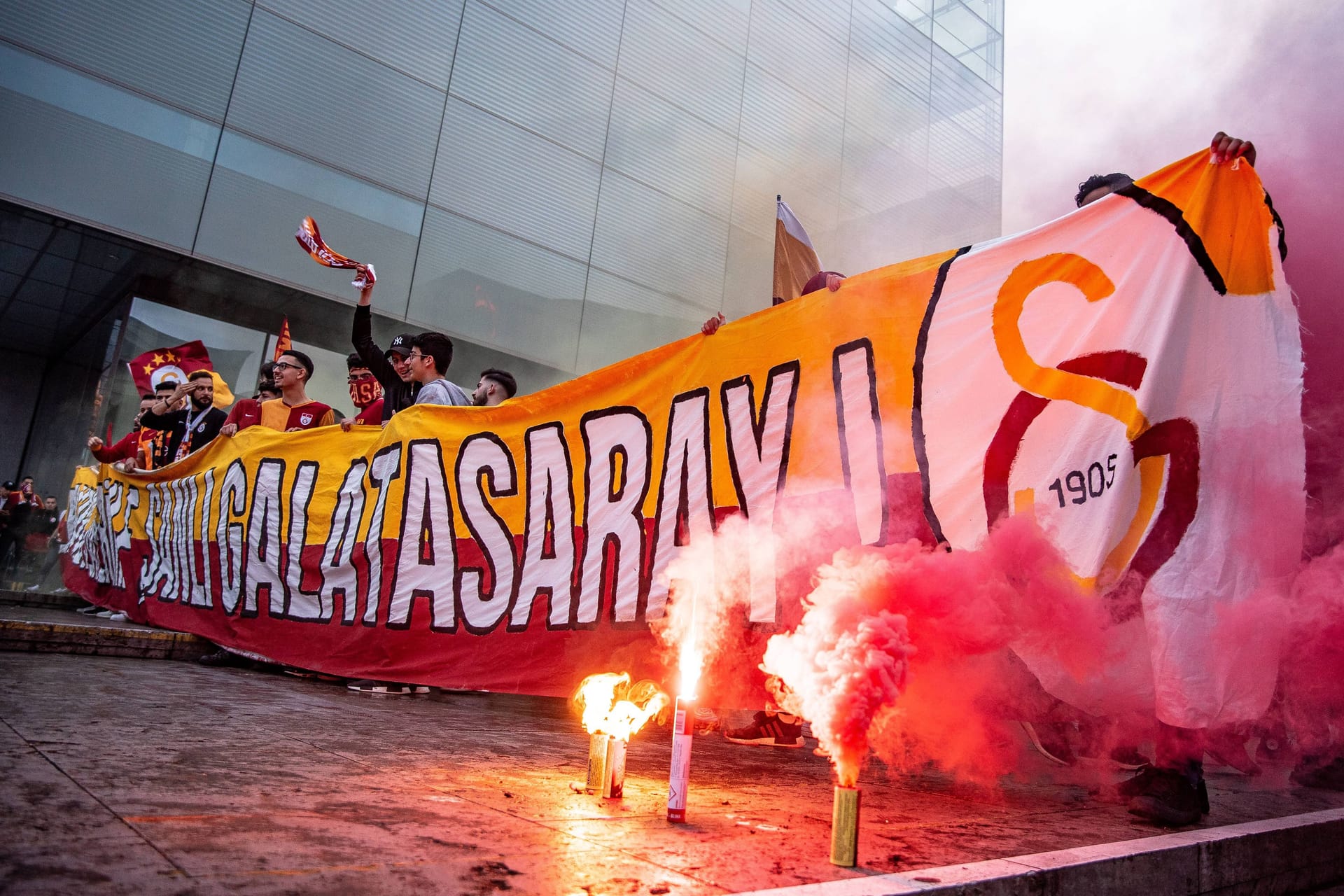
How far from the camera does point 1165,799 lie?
2.61 metres

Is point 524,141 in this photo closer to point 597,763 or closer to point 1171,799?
point 597,763

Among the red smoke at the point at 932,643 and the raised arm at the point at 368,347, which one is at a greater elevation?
the raised arm at the point at 368,347

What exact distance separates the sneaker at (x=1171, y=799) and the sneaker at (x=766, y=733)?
186 centimetres

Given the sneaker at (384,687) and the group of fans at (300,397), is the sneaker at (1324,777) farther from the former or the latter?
the group of fans at (300,397)

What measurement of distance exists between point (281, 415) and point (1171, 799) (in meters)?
6.50

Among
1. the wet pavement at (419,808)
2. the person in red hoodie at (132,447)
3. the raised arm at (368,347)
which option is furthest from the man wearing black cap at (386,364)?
the person in red hoodie at (132,447)

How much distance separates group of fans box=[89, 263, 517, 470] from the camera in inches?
223

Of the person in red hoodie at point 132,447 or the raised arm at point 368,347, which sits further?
the person in red hoodie at point 132,447

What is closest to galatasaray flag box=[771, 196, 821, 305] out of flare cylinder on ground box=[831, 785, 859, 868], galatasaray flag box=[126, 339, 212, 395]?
flare cylinder on ground box=[831, 785, 859, 868]

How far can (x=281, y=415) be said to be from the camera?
264 inches

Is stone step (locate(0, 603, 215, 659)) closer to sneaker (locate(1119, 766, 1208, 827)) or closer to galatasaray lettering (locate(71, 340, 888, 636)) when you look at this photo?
galatasaray lettering (locate(71, 340, 888, 636))

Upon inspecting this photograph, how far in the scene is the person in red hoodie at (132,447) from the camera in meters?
7.78

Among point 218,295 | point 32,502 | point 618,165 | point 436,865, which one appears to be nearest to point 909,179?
point 618,165

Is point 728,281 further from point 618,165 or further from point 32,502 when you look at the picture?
point 32,502
